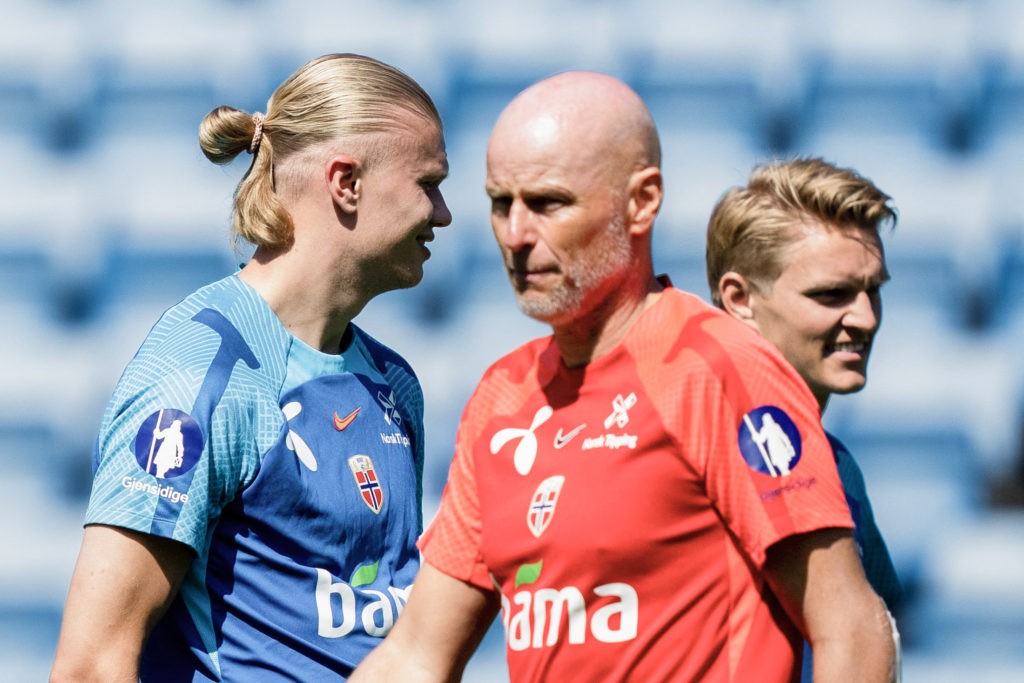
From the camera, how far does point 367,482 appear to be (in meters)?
2.44

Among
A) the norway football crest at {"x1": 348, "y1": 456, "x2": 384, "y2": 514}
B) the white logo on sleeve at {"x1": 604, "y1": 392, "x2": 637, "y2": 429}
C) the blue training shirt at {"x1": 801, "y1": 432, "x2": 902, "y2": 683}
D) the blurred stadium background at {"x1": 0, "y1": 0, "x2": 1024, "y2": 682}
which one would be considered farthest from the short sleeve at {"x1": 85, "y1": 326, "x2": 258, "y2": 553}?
the blurred stadium background at {"x1": 0, "y1": 0, "x2": 1024, "y2": 682}

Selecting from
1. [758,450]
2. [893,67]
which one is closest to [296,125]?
[758,450]

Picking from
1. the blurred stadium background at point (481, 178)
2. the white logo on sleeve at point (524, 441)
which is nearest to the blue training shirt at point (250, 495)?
the white logo on sleeve at point (524, 441)

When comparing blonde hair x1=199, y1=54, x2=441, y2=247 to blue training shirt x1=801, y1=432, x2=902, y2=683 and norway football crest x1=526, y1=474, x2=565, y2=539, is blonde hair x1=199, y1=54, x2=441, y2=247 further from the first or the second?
blue training shirt x1=801, y1=432, x2=902, y2=683

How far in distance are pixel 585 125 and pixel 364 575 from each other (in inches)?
36.8

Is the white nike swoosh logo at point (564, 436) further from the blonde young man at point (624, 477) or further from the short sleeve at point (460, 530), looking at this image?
the short sleeve at point (460, 530)

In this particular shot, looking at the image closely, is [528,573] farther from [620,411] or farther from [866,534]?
[866,534]

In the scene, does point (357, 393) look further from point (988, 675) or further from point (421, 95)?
point (988, 675)

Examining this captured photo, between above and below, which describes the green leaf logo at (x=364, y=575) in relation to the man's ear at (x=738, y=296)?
below

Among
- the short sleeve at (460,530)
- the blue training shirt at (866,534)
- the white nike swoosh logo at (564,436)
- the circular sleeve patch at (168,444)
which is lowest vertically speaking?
the blue training shirt at (866,534)

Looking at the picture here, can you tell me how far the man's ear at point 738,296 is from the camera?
2783 millimetres

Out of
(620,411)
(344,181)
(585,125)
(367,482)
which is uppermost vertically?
(585,125)

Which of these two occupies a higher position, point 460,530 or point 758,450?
point 758,450

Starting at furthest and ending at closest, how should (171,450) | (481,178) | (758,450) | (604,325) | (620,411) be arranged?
1. (481,178)
2. (171,450)
3. (604,325)
4. (620,411)
5. (758,450)
